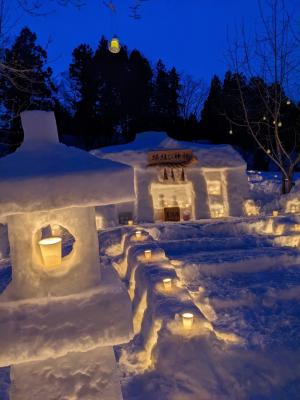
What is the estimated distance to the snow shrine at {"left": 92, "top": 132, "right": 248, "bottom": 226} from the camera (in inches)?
453

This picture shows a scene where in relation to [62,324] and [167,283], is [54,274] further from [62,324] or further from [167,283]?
[167,283]

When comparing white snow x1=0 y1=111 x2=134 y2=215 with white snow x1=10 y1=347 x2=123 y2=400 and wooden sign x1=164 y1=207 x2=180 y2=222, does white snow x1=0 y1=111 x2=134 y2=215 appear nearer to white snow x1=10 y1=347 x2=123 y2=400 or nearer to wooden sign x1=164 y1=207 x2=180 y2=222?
white snow x1=10 y1=347 x2=123 y2=400

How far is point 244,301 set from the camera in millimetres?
6562

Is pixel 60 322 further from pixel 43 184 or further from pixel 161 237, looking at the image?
pixel 161 237

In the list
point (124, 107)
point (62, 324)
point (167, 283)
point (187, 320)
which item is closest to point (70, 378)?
point (62, 324)

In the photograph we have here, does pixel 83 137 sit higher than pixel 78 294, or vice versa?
pixel 83 137

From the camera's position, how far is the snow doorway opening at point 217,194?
12.2 m

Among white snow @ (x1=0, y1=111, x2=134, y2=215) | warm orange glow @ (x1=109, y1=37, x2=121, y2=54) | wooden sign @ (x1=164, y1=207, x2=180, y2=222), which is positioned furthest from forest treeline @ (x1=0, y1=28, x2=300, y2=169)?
white snow @ (x1=0, y1=111, x2=134, y2=215)

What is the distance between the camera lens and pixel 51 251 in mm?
2631

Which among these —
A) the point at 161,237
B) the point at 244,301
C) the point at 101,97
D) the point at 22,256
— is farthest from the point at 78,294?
the point at 101,97

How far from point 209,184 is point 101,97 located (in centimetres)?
1232

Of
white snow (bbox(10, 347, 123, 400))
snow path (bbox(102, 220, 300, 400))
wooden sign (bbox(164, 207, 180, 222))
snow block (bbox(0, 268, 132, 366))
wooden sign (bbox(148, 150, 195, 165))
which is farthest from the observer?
wooden sign (bbox(164, 207, 180, 222))

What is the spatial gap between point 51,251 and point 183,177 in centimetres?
934

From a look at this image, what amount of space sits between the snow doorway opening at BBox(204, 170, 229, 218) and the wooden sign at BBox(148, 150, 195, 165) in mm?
1143
